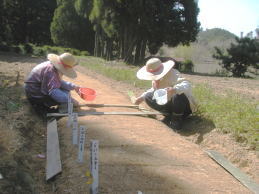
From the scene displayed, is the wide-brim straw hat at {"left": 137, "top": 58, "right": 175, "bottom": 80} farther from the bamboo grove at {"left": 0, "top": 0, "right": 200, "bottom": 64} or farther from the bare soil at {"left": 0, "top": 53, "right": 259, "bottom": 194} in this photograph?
the bamboo grove at {"left": 0, "top": 0, "right": 200, "bottom": 64}

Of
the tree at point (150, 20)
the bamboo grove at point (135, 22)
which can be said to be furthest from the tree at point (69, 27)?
the tree at point (150, 20)

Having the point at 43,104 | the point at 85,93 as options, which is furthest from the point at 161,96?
the point at 43,104

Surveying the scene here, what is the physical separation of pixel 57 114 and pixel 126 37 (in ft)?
55.6

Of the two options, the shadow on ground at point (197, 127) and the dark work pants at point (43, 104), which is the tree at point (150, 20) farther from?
the dark work pants at point (43, 104)

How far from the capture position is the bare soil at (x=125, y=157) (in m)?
3.07

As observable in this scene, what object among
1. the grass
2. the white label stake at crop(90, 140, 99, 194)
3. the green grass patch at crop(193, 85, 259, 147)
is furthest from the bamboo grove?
the white label stake at crop(90, 140, 99, 194)

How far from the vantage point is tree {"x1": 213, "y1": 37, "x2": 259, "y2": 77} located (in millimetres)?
22953

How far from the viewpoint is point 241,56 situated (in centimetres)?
2327

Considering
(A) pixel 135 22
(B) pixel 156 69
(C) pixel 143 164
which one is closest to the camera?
(C) pixel 143 164

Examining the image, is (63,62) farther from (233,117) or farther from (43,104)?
(233,117)

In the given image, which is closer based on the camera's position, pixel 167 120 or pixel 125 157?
pixel 125 157

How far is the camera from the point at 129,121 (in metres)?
5.24

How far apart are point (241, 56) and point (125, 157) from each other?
21.2m

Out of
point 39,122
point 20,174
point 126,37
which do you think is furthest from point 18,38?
point 20,174
